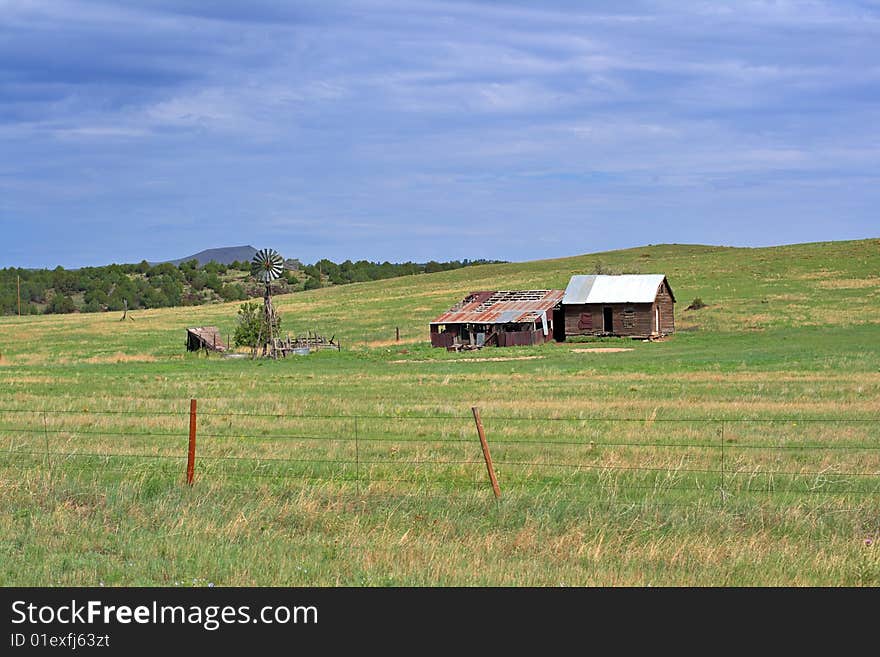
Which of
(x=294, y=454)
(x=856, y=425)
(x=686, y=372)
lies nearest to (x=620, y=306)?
(x=686, y=372)

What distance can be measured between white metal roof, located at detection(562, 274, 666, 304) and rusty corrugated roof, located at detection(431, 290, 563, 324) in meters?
1.62

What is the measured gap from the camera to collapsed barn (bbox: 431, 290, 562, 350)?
2474 inches

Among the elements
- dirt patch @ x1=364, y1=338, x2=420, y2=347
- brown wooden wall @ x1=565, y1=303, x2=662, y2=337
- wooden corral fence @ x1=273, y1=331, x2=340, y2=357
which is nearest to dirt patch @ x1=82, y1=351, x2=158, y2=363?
wooden corral fence @ x1=273, y1=331, x2=340, y2=357

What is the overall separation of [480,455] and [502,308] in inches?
1959

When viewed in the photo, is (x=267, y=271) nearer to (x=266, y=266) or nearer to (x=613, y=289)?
(x=266, y=266)

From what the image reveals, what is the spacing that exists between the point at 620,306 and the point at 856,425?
44739 mm

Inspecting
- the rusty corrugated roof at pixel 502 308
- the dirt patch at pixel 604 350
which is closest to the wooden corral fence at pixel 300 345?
the rusty corrugated roof at pixel 502 308

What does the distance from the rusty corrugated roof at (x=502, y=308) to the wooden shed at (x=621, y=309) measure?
179cm

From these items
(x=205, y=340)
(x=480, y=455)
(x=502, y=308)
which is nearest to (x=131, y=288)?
(x=205, y=340)

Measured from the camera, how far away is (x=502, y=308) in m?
66.3

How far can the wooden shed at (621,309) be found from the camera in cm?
6431

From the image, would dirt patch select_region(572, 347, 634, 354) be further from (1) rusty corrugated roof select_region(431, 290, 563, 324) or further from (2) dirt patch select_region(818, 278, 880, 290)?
(2) dirt patch select_region(818, 278, 880, 290)
